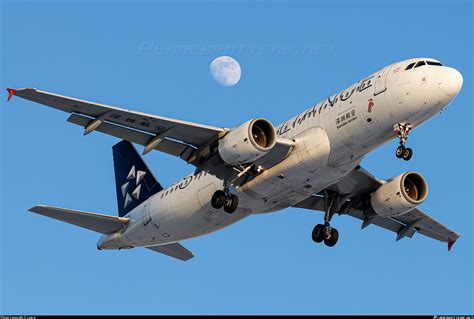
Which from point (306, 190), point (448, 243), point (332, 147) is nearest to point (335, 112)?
point (332, 147)

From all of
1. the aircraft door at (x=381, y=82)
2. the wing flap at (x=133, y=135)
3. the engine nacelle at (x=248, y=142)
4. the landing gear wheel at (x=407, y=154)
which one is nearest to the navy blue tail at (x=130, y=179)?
the wing flap at (x=133, y=135)

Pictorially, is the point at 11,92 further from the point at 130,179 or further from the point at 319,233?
the point at 319,233

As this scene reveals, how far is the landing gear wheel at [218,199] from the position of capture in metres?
36.4

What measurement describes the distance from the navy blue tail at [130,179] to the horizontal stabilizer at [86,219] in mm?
1636

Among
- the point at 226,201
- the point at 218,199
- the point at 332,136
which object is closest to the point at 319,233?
the point at 226,201

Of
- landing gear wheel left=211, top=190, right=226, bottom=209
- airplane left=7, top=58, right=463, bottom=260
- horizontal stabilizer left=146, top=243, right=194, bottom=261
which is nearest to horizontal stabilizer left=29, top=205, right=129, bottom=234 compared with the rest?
airplane left=7, top=58, right=463, bottom=260

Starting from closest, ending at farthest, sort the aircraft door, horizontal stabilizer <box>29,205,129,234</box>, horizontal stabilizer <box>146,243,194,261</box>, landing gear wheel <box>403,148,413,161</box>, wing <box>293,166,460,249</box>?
landing gear wheel <box>403,148,413,161</box> → the aircraft door → horizontal stabilizer <box>29,205,129,234</box> → wing <box>293,166,460,249</box> → horizontal stabilizer <box>146,243,194,261</box>

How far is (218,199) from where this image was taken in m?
36.5

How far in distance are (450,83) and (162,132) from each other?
37.1ft

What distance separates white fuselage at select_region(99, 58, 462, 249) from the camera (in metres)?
33.2

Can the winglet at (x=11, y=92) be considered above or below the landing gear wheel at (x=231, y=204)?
above

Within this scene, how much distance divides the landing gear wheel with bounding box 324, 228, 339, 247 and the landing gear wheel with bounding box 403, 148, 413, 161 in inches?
317

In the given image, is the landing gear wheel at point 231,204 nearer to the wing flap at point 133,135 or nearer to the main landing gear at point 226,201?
the main landing gear at point 226,201

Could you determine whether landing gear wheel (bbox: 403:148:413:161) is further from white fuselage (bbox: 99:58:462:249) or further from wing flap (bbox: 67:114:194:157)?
wing flap (bbox: 67:114:194:157)
